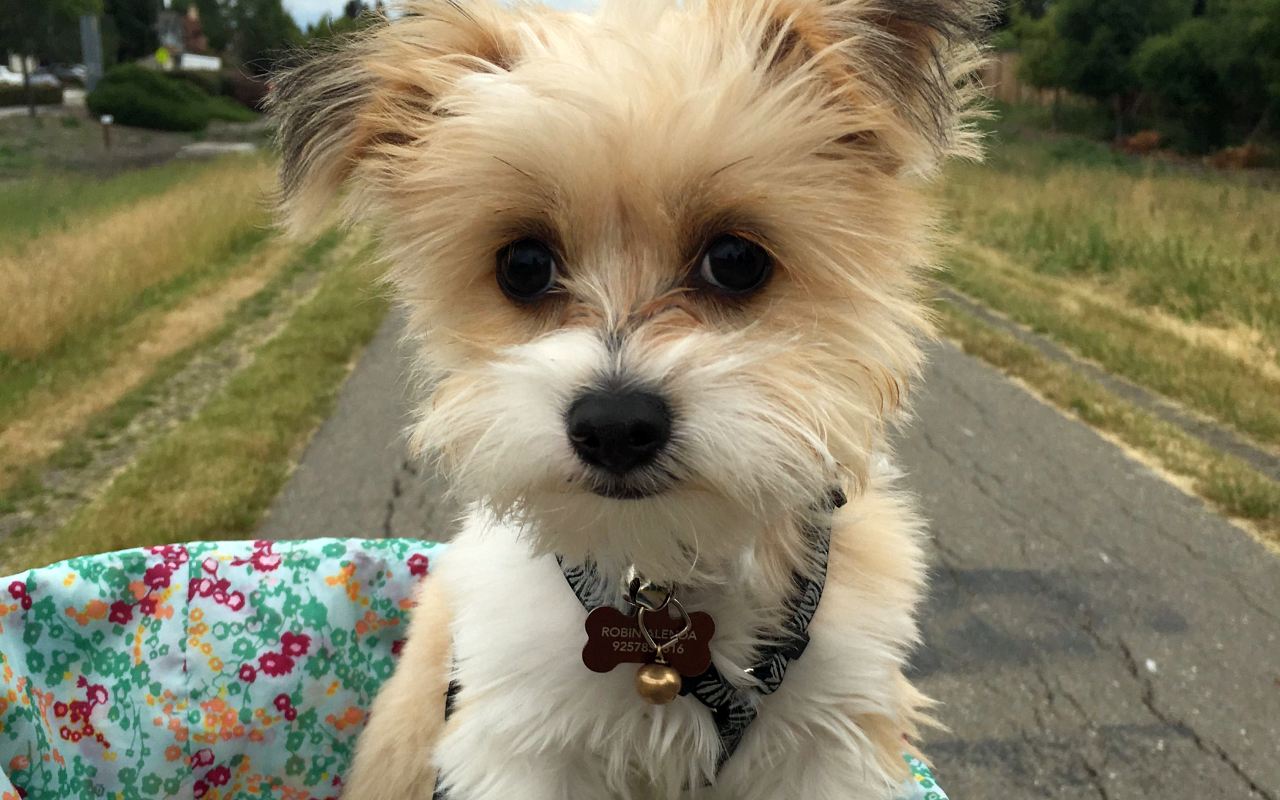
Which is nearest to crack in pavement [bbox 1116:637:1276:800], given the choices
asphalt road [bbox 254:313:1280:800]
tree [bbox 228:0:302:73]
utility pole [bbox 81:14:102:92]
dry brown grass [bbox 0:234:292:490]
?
asphalt road [bbox 254:313:1280:800]

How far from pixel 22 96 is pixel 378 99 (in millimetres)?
52201

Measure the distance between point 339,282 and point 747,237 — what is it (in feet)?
33.4

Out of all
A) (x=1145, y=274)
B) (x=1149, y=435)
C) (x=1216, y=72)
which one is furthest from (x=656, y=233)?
(x=1216, y=72)

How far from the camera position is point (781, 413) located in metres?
1.65

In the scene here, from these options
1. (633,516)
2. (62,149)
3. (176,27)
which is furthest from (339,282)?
(176,27)

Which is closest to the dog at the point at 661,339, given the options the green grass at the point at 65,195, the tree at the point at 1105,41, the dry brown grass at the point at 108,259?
the dry brown grass at the point at 108,259

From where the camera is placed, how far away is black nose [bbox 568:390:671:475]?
156cm

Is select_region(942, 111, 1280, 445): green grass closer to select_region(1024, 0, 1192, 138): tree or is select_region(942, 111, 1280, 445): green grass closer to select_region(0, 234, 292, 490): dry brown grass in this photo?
select_region(0, 234, 292, 490): dry brown grass

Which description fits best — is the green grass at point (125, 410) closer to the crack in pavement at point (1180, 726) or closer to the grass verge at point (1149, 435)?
the crack in pavement at point (1180, 726)

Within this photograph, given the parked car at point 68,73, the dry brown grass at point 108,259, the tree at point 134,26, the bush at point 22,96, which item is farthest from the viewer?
the parked car at point 68,73

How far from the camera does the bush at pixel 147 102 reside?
40.3 metres

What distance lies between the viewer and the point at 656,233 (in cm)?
179

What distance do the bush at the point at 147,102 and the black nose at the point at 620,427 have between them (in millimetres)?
44914

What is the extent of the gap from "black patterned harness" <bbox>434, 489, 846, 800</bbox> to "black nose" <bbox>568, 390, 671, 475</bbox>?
486mm
